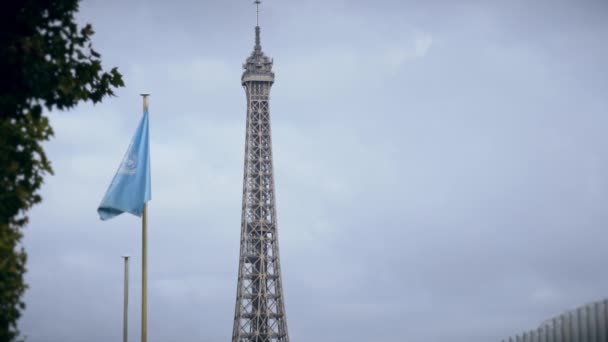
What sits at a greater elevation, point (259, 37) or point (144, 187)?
point (259, 37)

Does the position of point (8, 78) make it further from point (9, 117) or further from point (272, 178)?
point (272, 178)

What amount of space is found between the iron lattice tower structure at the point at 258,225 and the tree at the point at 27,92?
315 feet

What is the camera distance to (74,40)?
27141 mm

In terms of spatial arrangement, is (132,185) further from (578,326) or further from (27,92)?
(578,326)

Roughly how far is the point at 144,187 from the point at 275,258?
3625 inches

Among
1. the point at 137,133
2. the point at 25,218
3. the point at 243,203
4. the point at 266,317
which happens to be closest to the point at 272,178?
the point at 243,203

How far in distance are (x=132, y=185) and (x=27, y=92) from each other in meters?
6.74

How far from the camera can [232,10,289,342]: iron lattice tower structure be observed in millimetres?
122875

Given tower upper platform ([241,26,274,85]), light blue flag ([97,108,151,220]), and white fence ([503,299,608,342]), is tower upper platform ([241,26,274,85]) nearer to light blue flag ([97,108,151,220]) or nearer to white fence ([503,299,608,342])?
light blue flag ([97,108,151,220])

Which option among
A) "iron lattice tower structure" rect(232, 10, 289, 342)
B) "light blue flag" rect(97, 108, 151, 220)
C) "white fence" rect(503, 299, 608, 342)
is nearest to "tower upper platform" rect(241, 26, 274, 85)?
"iron lattice tower structure" rect(232, 10, 289, 342)

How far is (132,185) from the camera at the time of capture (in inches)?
1282

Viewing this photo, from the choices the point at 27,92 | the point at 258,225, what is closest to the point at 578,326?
the point at 27,92

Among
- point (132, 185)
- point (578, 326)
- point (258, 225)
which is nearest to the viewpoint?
point (578, 326)

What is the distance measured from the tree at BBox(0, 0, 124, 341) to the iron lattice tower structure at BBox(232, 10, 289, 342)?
95948 millimetres
